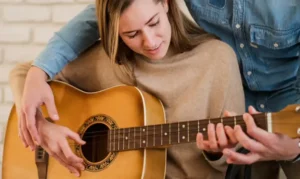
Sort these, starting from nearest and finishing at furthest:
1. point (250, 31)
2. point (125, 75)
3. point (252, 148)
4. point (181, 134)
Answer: point (252, 148), point (181, 134), point (250, 31), point (125, 75)

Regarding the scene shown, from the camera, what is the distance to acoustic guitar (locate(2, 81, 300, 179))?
1.10m

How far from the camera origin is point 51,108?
122cm

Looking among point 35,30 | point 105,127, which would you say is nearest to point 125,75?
point 105,127

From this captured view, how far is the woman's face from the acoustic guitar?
121mm

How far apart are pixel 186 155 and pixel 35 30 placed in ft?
3.03

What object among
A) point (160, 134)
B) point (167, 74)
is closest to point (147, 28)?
point (167, 74)

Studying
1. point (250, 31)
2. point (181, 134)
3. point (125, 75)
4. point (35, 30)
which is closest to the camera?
point (181, 134)

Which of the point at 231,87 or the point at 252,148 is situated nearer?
the point at 252,148

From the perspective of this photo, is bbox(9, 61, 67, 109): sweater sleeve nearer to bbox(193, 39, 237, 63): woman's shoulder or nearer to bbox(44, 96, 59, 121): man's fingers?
bbox(44, 96, 59, 121): man's fingers

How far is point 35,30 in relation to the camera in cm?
179

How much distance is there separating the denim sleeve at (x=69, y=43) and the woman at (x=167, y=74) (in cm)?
3

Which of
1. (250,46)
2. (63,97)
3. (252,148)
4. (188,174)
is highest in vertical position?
(250,46)

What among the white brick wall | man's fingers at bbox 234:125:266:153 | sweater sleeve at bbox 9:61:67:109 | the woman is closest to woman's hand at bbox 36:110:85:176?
the woman

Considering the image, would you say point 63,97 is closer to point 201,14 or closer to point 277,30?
point 201,14
